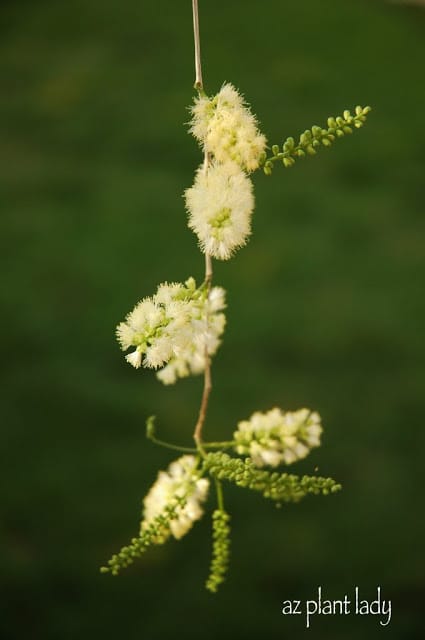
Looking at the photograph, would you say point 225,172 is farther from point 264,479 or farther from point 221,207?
point 264,479

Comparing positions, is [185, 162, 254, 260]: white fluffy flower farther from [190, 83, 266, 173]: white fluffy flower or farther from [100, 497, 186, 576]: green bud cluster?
[100, 497, 186, 576]: green bud cluster

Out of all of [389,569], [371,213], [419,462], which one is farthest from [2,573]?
[371,213]

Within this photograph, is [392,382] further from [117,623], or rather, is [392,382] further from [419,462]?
[117,623]

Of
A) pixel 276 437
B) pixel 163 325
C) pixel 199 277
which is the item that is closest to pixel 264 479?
pixel 276 437

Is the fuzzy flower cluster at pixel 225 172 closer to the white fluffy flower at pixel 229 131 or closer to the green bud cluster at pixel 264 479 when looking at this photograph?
the white fluffy flower at pixel 229 131

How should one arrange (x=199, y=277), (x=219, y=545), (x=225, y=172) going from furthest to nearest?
(x=199, y=277) < (x=219, y=545) < (x=225, y=172)
